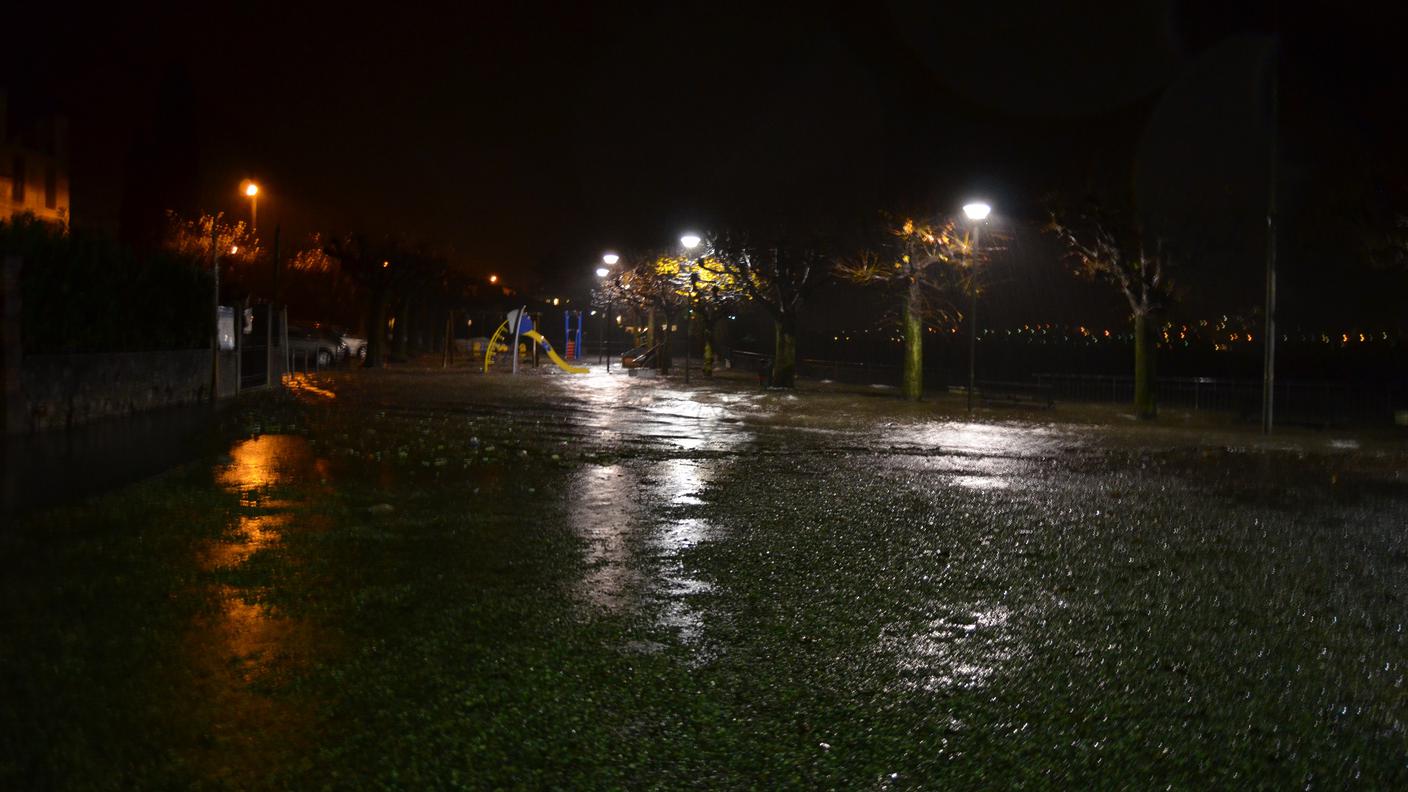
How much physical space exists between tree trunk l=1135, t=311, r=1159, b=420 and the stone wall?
73.2ft

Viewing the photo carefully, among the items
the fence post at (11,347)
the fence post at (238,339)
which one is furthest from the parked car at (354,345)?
the fence post at (11,347)

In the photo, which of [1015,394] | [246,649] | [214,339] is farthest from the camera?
[1015,394]

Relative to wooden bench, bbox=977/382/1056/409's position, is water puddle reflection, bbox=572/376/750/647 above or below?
below

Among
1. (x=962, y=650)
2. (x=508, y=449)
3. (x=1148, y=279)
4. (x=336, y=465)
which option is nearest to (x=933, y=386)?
(x=1148, y=279)

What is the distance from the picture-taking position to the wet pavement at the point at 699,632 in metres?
4.91

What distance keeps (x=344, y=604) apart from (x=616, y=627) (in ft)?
5.88

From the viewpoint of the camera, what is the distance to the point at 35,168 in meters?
70.7

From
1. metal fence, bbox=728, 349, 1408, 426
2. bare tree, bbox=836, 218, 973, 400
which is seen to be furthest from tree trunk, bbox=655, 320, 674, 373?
bare tree, bbox=836, 218, 973, 400

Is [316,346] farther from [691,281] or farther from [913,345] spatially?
[913,345]

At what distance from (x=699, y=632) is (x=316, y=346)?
→ 47.6 meters

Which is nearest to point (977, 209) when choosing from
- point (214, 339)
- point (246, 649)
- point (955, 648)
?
→ point (214, 339)

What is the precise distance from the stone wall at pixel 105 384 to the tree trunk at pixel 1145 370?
22.3 m

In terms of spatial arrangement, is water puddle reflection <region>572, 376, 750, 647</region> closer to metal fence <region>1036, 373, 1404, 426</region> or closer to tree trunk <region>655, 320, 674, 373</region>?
metal fence <region>1036, 373, 1404, 426</region>

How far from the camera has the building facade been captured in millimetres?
67250
